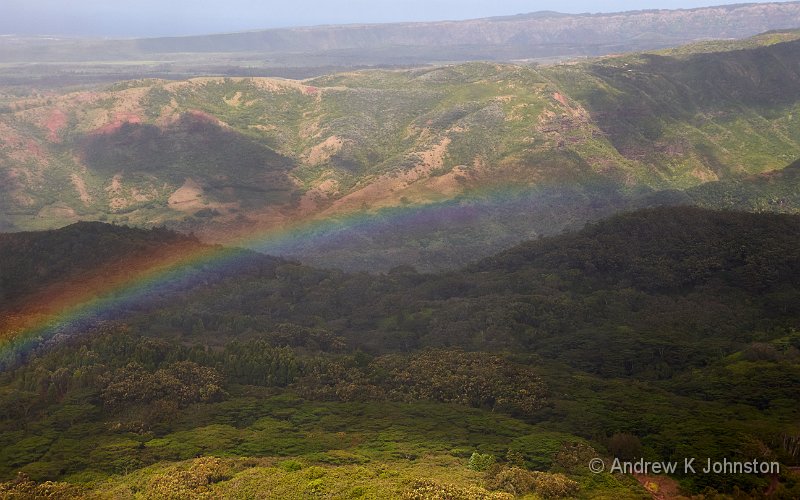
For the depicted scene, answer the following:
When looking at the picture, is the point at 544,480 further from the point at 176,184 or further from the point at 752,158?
the point at 752,158

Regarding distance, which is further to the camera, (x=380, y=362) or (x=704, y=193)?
(x=704, y=193)

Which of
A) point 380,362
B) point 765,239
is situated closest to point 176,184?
point 380,362

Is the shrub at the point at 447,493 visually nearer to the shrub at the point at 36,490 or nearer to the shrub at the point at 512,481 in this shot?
the shrub at the point at 512,481

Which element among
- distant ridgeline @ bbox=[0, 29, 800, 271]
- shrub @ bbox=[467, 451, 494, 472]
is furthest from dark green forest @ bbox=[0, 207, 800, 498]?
distant ridgeline @ bbox=[0, 29, 800, 271]

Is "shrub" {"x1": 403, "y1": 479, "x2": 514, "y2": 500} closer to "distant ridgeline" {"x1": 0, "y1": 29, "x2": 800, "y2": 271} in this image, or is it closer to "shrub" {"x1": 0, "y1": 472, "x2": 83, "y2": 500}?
"shrub" {"x1": 0, "y1": 472, "x2": 83, "y2": 500}

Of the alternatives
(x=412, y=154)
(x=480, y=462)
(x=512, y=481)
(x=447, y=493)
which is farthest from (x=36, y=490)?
(x=412, y=154)

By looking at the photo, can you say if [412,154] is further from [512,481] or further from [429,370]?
[512,481]

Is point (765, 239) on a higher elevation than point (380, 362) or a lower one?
higher

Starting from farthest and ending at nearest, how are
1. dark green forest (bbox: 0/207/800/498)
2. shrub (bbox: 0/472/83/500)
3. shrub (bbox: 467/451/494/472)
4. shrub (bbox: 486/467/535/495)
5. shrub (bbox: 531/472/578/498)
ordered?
shrub (bbox: 467/451/494/472)
dark green forest (bbox: 0/207/800/498)
shrub (bbox: 0/472/83/500)
shrub (bbox: 486/467/535/495)
shrub (bbox: 531/472/578/498)

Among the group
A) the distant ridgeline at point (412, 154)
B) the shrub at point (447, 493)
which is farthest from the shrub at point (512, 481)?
the distant ridgeline at point (412, 154)
